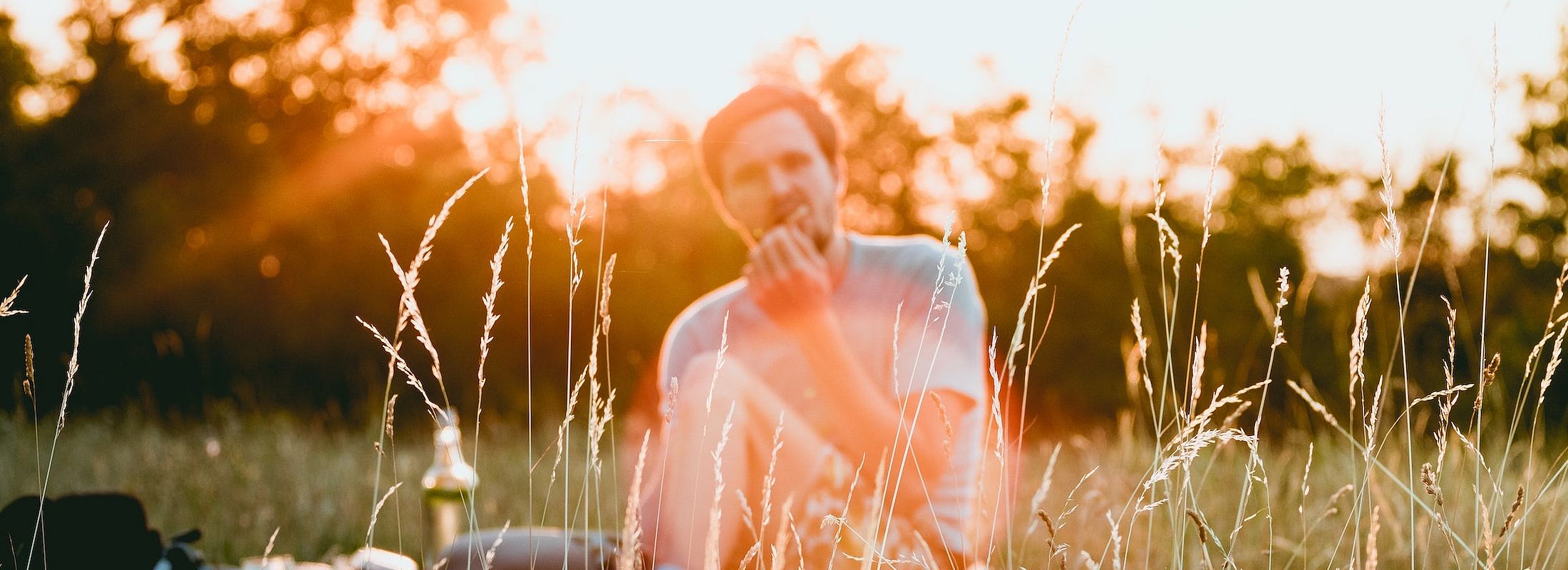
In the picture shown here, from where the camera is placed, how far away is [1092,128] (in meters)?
11.8

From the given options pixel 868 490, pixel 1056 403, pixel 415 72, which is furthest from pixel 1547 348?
pixel 415 72

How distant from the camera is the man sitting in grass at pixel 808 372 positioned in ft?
8.16

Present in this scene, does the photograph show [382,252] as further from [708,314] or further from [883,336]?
[883,336]

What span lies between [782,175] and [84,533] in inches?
73.9

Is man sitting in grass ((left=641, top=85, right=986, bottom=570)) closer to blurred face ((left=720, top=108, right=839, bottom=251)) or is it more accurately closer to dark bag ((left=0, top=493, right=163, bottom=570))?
blurred face ((left=720, top=108, right=839, bottom=251))

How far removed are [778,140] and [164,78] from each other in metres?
8.43

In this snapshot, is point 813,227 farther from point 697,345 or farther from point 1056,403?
point 1056,403

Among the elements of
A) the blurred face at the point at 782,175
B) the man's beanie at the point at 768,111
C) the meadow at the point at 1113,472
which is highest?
the man's beanie at the point at 768,111

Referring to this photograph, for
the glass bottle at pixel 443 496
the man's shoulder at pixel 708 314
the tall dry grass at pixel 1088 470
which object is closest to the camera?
the tall dry grass at pixel 1088 470

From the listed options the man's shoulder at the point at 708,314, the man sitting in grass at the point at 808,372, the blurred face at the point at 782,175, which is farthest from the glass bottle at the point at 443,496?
the blurred face at the point at 782,175

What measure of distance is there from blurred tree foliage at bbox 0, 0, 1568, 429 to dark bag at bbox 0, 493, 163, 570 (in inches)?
188

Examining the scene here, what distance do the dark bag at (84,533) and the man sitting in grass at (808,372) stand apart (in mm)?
1158

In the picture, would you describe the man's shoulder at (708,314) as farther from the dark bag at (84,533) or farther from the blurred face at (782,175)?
the dark bag at (84,533)

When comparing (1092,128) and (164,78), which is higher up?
(164,78)
